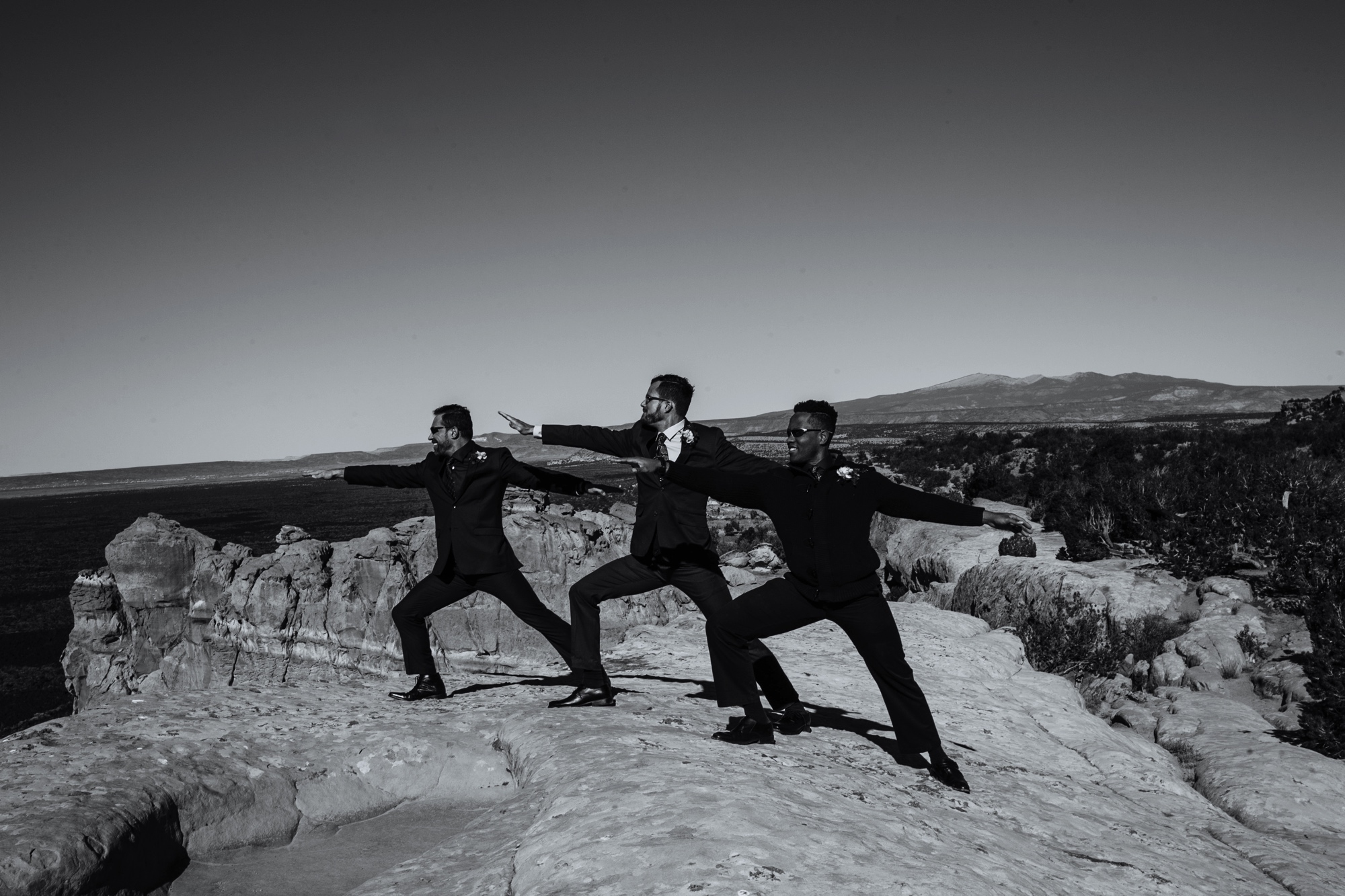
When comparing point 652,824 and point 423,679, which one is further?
point 423,679

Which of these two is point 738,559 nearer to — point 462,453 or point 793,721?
point 462,453

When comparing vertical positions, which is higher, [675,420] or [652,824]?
[675,420]

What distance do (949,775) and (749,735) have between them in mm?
1155

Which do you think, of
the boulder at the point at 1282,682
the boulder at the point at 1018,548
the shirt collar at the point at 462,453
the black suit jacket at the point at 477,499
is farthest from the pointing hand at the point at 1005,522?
the boulder at the point at 1018,548

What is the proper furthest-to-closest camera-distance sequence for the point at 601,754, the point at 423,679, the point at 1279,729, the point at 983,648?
the point at 983,648 < the point at 1279,729 < the point at 423,679 < the point at 601,754

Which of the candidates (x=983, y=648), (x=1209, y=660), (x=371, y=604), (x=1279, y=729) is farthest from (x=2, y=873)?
(x=371, y=604)

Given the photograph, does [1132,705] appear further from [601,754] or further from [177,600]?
[177,600]

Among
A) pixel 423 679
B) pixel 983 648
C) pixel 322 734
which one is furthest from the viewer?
pixel 983 648

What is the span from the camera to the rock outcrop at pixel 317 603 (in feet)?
56.5

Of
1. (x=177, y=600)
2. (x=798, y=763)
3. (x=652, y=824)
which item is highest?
(x=652, y=824)

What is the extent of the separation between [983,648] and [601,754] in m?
6.00

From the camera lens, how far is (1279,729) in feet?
26.0

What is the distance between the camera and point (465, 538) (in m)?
6.22

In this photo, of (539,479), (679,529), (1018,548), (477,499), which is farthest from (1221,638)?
(477,499)
